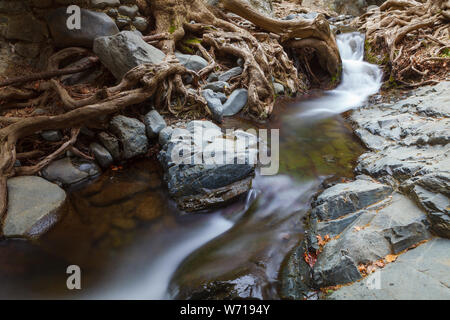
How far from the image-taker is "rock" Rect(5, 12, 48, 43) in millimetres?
4758

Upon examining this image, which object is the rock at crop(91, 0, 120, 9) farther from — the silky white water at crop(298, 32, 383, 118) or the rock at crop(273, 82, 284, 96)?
the silky white water at crop(298, 32, 383, 118)

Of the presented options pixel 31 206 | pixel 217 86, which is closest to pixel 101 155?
pixel 31 206

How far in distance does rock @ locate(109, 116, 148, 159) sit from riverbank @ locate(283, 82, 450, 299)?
328cm

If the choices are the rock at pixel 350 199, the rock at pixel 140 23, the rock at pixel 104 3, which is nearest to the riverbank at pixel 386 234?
the rock at pixel 350 199

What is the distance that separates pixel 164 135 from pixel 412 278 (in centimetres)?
406

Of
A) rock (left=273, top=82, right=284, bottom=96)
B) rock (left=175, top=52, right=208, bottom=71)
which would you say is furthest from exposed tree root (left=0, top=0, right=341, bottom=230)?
rock (left=273, top=82, right=284, bottom=96)

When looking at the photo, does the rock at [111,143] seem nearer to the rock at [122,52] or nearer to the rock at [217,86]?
the rock at [122,52]

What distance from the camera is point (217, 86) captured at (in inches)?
235

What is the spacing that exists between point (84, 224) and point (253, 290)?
2540 millimetres

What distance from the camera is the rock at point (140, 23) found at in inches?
252

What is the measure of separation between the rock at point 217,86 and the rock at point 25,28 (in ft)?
12.1

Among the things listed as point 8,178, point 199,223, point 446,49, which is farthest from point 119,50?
point 446,49

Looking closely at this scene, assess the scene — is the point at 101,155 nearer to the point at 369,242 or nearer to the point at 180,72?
the point at 180,72

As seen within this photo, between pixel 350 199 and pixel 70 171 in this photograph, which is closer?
pixel 350 199
